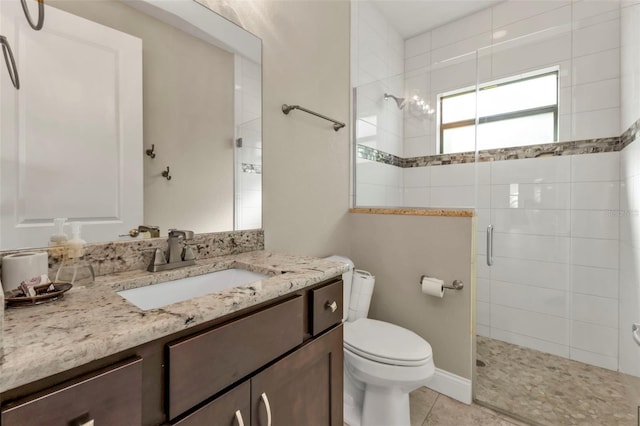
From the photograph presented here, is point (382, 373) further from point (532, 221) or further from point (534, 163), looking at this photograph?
point (534, 163)

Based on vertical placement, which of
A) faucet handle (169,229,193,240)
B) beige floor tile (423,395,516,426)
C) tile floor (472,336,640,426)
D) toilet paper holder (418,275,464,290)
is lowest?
beige floor tile (423,395,516,426)

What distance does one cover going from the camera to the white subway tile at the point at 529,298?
2215 mm

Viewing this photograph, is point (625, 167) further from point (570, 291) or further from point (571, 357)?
point (571, 357)

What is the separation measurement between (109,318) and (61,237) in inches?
18.8

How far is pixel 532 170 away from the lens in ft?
7.47

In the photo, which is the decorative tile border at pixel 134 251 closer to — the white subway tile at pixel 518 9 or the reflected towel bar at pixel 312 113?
the reflected towel bar at pixel 312 113

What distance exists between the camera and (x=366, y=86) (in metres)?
2.32

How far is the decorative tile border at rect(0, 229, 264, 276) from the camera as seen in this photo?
916 mm

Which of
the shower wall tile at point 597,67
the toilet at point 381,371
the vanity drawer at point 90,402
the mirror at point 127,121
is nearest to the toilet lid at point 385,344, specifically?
the toilet at point 381,371

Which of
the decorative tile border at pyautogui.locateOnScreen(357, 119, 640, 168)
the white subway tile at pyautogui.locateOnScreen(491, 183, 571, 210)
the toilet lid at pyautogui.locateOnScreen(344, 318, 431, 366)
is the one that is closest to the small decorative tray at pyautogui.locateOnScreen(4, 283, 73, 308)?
the toilet lid at pyautogui.locateOnScreen(344, 318, 431, 366)

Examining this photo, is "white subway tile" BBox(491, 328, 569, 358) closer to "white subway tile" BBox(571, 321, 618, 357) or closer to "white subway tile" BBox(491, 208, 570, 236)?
"white subway tile" BBox(571, 321, 618, 357)

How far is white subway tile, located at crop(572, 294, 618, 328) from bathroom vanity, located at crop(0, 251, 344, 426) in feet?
6.96

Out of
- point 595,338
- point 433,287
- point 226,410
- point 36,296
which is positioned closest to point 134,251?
point 36,296

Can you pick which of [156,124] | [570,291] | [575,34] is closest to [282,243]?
[156,124]
